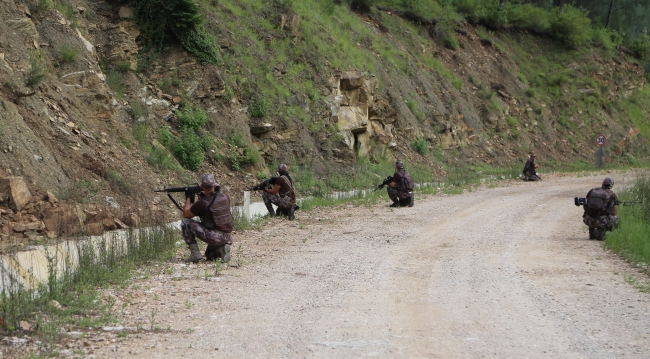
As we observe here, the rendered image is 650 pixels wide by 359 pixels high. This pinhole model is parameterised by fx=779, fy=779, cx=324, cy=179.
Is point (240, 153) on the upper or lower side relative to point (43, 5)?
lower

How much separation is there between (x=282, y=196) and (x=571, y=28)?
42.2 m

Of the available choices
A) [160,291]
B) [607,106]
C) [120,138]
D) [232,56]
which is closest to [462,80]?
[607,106]

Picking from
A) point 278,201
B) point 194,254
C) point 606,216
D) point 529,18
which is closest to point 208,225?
point 194,254

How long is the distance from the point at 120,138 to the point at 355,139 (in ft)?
42.3

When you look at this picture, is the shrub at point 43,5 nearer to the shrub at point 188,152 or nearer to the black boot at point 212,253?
the shrub at point 188,152

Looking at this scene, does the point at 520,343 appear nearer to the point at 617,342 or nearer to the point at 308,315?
the point at 617,342

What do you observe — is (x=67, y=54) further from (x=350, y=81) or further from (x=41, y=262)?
(x=350, y=81)

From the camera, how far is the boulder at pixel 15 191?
1355 centimetres

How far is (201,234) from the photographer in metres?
11.8

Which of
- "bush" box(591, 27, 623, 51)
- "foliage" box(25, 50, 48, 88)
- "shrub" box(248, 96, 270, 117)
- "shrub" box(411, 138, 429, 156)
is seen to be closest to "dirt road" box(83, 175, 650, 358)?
"foliage" box(25, 50, 48, 88)

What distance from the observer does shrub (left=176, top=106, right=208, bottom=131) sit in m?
23.0

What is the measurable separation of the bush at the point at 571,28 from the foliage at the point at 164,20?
37430 millimetres

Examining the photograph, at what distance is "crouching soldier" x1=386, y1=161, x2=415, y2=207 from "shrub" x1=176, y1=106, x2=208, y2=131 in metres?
5.98

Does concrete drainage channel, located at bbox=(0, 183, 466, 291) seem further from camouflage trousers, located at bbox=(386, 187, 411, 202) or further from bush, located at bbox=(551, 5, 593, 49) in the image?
bush, located at bbox=(551, 5, 593, 49)
